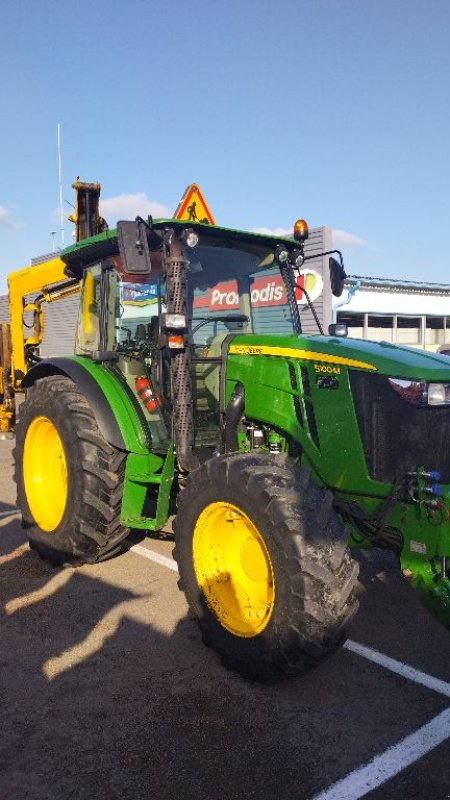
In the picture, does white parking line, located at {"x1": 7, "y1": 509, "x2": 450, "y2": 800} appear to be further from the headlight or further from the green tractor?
the headlight

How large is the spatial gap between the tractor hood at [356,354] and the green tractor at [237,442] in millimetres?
12

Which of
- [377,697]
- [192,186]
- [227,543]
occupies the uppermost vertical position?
[192,186]

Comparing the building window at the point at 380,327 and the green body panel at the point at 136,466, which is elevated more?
the building window at the point at 380,327

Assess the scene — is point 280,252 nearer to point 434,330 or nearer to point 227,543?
point 227,543

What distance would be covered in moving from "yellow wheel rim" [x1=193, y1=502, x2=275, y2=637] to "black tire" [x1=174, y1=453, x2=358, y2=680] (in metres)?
0.08

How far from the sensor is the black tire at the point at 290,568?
2680 millimetres

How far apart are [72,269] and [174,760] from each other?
3.82 m

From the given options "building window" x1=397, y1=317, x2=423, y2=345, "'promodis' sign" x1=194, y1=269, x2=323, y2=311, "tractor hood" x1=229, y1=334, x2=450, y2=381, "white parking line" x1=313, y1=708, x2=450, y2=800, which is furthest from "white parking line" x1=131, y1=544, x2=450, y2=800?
"building window" x1=397, y1=317, x2=423, y2=345

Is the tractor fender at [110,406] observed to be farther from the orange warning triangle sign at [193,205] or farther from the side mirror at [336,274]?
the orange warning triangle sign at [193,205]

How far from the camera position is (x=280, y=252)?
14.3ft

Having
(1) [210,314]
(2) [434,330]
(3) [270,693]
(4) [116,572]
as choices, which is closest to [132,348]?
(1) [210,314]

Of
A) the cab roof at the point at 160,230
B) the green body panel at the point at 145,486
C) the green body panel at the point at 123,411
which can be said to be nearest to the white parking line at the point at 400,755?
the green body panel at the point at 145,486

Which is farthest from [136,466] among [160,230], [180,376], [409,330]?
[409,330]

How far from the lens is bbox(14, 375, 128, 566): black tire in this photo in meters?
4.04
